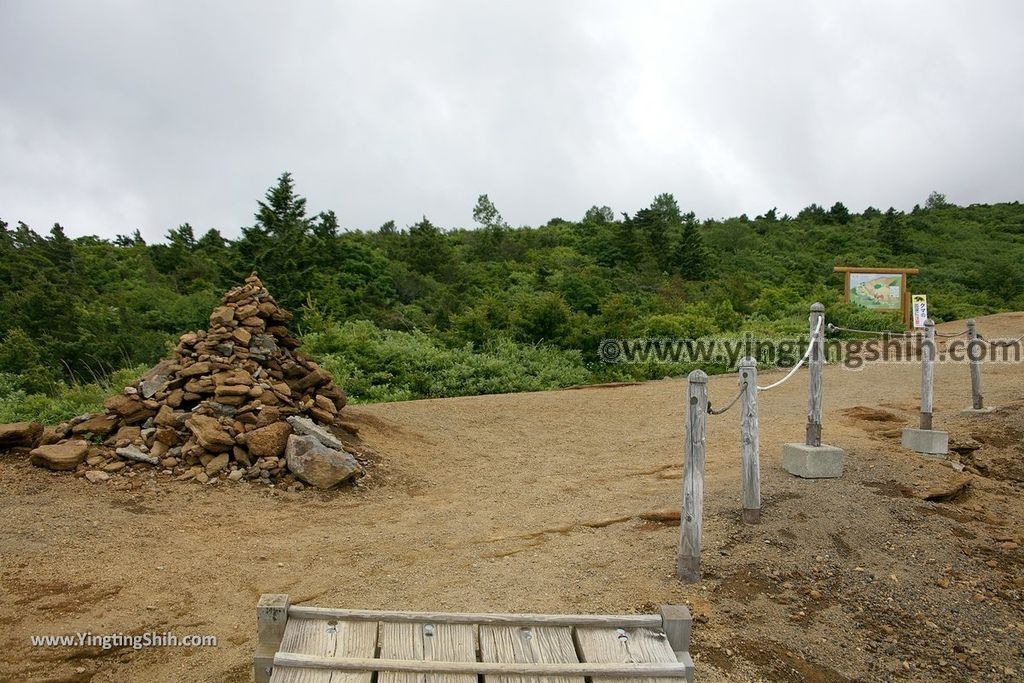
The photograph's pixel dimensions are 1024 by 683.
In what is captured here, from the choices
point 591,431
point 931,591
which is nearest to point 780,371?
point 591,431

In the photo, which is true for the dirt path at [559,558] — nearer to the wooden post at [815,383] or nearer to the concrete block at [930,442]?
the concrete block at [930,442]

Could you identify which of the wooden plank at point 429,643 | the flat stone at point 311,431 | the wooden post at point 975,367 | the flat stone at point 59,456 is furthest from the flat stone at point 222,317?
the wooden post at point 975,367

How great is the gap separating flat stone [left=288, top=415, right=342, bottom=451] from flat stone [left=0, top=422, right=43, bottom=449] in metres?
2.67

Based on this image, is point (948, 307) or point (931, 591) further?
point (948, 307)

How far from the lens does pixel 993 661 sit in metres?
4.02

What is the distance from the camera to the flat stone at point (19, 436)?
7163mm

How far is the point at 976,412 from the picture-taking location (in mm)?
9305

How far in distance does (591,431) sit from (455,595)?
20.5 ft

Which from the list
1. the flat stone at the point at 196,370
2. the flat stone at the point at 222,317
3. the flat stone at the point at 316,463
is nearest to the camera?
the flat stone at the point at 316,463

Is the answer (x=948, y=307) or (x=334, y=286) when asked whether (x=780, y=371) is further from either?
(x=334, y=286)

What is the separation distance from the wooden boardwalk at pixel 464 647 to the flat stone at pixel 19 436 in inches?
214

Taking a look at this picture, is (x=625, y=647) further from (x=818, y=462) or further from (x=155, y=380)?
(x=155, y=380)

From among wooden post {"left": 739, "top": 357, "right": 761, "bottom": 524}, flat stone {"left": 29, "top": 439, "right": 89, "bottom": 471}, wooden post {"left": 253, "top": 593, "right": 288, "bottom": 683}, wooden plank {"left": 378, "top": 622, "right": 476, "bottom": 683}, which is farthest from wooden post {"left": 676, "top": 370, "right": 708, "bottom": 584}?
flat stone {"left": 29, "top": 439, "right": 89, "bottom": 471}

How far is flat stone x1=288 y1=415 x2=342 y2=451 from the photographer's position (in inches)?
300
